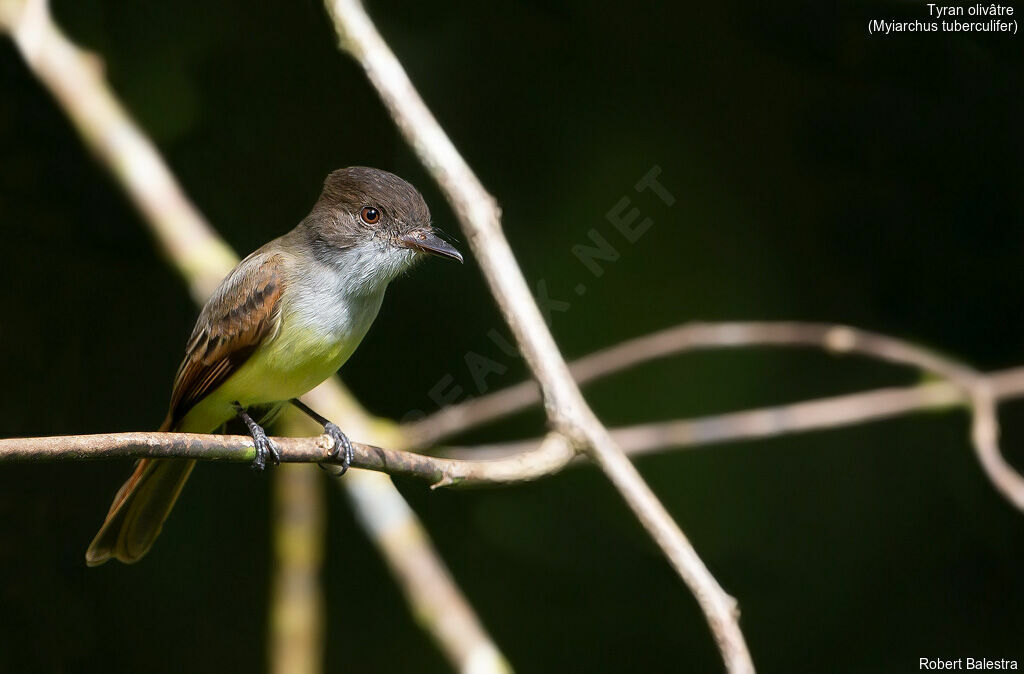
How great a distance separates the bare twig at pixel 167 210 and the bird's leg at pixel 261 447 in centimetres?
73

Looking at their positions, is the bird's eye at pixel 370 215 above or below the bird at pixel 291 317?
above

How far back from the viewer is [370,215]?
2.57 metres

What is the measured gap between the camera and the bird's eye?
255cm

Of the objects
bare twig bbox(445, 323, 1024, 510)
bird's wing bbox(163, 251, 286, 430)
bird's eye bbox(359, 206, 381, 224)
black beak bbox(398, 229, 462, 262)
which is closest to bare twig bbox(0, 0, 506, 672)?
A: bare twig bbox(445, 323, 1024, 510)

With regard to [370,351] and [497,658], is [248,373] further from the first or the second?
[370,351]

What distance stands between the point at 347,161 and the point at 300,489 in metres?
1.13

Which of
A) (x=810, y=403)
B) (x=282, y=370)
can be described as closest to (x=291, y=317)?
(x=282, y=370)

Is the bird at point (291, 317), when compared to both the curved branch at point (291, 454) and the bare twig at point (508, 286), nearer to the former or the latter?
the bare twig at point (508, 286)

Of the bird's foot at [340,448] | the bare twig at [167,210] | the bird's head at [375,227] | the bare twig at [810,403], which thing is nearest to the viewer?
the bird's foot at [340,448]

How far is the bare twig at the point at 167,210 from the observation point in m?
3.08

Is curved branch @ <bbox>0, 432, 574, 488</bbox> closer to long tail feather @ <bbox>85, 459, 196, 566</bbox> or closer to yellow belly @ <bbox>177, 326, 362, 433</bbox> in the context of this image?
yellow belly @ <bbox>177, 326, 362, 433</bbox>

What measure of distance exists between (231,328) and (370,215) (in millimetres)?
427

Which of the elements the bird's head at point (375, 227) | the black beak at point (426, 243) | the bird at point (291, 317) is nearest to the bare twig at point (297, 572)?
the bird at point (291, 317)

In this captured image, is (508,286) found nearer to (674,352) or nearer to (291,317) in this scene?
(291,317)
